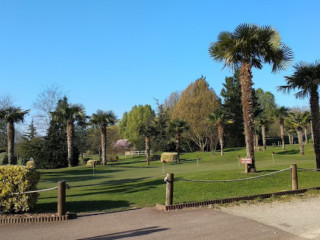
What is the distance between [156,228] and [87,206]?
4371 millimetres

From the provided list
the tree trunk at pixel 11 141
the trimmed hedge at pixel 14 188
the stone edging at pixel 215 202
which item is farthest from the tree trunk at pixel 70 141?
the stone edging at pixel 215 202

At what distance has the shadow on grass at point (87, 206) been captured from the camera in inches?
378

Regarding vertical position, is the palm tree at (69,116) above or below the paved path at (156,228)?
above

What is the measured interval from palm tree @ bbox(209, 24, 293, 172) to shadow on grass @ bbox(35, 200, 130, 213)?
733 cm

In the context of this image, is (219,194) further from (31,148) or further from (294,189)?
(31,148)

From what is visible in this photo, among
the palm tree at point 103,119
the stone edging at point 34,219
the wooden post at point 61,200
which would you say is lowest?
the stone edging at point 34,219

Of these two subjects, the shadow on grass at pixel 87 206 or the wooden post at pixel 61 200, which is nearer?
the wooden post at pixel 61 200

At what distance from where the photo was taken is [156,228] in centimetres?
671

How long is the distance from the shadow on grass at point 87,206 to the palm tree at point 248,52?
7.33 m

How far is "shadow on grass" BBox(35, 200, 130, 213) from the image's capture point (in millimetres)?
9594

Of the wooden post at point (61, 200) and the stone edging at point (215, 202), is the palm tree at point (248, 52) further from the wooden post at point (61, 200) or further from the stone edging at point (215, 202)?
the wooden post at point (61, 200)

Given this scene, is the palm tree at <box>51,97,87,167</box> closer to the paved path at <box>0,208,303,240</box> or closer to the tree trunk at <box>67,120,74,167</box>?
the tree trunk at <box>67,120,74,167</box>

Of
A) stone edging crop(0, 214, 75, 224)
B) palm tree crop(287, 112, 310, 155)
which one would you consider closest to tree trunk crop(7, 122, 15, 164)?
stone edging crop(0, 214, 75, 224)

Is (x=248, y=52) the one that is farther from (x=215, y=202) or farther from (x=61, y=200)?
(x=61, y=200)
